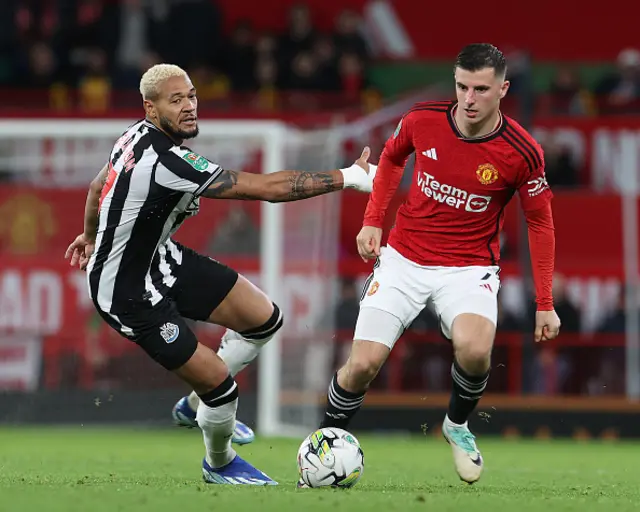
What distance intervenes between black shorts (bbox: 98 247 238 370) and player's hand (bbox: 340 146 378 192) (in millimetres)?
1046

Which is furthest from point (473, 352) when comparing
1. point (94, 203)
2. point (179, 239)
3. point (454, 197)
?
point (179, 239)

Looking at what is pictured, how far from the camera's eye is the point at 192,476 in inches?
320

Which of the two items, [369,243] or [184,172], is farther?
[369,243]

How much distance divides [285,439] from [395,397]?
1510mm

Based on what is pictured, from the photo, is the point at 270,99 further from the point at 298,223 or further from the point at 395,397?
the point at 395,397

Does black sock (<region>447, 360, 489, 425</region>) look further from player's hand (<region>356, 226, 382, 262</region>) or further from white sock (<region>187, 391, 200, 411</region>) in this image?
white sock (<region>187, 391, 200, 411</region>)

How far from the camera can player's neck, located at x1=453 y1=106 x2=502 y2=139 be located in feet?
24.0

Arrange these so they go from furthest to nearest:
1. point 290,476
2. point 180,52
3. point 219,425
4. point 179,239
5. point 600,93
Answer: point 180,52
point 600,93
point 179,239
point 290,476
point 219,425

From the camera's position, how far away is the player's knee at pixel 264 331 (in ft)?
26.1

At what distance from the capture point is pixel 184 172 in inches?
276

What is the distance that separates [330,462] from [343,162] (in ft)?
25.5

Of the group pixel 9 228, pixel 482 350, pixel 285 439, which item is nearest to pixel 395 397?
pixel 285 439

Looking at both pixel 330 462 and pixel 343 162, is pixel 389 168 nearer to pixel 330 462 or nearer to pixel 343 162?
pixel 330 462

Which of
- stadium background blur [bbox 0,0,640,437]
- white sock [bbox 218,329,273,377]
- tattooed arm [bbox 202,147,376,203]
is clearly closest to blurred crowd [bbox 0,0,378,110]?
stadium background blur [bbox 0,0,640,437]
